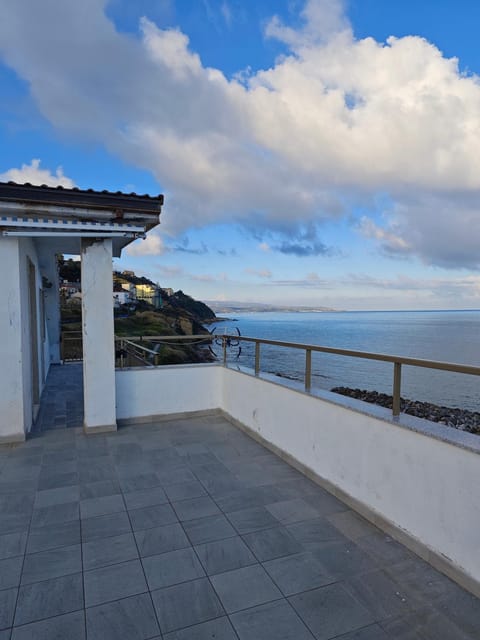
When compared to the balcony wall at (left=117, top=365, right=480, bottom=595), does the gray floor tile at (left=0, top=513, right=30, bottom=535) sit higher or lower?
lower

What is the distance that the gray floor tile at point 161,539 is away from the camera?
2297mm

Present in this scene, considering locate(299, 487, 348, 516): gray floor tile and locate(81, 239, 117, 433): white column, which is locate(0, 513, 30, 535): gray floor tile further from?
locate(299, 487, 348, 516): gray floor tile

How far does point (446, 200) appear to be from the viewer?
11258 millimetres

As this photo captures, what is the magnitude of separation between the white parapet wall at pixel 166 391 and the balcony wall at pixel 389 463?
1.04 metres

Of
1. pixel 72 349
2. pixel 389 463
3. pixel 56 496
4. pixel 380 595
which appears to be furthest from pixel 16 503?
pixel 72 349

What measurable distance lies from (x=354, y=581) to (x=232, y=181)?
9980 millimetres

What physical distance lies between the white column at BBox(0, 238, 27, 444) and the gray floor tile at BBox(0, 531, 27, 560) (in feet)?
6.73

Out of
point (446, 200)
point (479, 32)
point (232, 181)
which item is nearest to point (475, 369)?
point (479, 32)

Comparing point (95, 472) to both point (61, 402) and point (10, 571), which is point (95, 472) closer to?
point (10, 571)

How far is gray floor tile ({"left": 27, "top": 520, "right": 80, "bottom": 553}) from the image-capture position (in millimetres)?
2336

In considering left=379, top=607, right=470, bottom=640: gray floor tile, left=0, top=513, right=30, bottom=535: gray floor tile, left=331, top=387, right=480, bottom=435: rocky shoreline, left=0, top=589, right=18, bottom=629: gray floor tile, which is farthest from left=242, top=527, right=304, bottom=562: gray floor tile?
left=331, top=387, right=480, bottom=435: rocky shoreline

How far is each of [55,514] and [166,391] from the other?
253 centimetres

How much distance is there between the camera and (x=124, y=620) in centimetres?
172

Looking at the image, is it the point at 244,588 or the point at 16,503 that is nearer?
the point at 244,588
